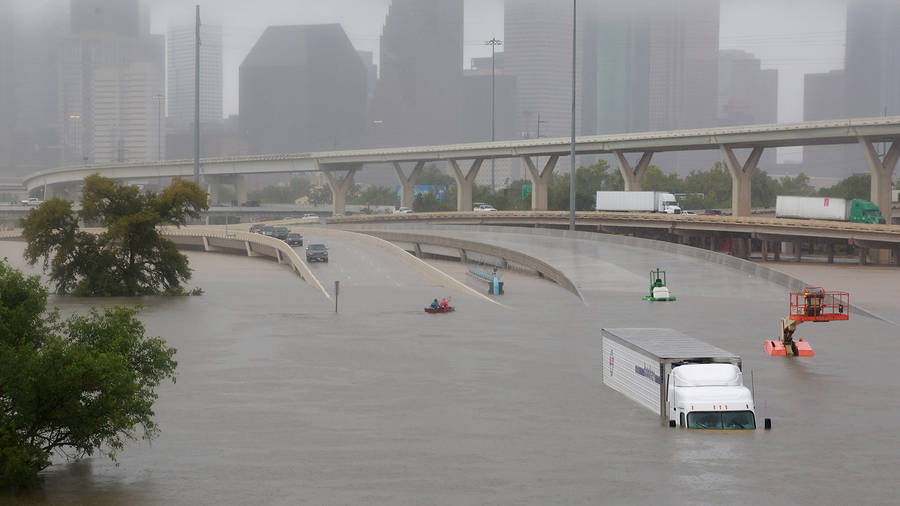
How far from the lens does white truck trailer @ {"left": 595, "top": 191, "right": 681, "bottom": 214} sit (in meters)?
123

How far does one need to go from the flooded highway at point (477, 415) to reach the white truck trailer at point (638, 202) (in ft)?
183

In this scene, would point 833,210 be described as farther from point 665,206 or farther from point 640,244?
point 640,244

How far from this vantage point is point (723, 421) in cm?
3212

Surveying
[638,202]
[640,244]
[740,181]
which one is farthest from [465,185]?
[640,244]

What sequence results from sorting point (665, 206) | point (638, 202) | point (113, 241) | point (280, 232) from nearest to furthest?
point (113, 241), point (280, 232), point (665, 206), point (638, 202)

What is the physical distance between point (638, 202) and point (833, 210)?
25.5m

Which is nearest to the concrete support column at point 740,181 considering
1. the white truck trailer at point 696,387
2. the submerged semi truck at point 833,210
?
the submerged semi truck at point 833,210

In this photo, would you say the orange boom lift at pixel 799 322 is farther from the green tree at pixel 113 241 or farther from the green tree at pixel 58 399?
the green tree at pixel 113 241

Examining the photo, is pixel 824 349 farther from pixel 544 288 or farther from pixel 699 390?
pixel 544 288

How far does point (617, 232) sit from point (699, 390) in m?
97.7

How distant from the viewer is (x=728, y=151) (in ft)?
407

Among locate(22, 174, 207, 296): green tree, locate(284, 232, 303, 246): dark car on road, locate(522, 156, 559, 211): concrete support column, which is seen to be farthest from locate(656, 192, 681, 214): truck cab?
locate(22, 174, 207, 296): green tree

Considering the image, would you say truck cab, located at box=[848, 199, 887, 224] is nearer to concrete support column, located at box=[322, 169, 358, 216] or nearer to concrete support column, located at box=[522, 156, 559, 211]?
concrete support column, located at box=[522, 156, 559, 211]

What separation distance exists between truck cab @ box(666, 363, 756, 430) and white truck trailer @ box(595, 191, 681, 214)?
9204 centimetres
